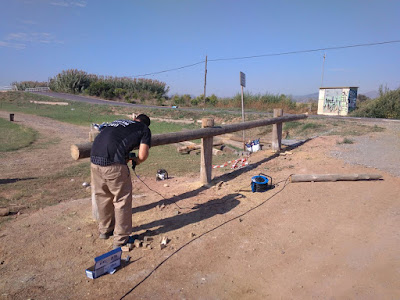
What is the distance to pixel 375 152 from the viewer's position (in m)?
8.06

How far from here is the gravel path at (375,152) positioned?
22.4 ft

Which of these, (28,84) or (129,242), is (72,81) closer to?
(28,84)

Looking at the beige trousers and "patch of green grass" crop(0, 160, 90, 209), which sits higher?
the beige trousers

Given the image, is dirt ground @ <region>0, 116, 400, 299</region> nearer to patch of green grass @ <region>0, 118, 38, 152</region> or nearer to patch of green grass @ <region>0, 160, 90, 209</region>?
patch of green grass @ <region>0, 160, 90, 209</region>

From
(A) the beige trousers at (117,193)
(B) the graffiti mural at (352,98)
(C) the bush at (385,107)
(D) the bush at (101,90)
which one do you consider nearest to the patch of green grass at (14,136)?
(A) the beige trousers at (117,193)

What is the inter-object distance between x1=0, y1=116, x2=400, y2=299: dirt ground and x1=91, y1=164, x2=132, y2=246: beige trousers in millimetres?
316

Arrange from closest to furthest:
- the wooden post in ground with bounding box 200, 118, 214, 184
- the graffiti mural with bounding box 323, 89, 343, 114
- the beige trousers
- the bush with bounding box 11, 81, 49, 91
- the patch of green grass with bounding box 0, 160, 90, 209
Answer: the beige trousers
the patch of green grass with bounding box 0, 160, 90, 209
the wooden post in ground with bounding box 200, 118, 214, 184
the graffiti mural with bounding box 323, 89, 343, 114
the bush with bounding box 11, 81, 49, 91

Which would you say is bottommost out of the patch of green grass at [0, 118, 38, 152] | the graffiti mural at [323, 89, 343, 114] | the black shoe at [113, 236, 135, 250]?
the black shoe at [113, 236, 135, 250]

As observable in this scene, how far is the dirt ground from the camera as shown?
2.96 m

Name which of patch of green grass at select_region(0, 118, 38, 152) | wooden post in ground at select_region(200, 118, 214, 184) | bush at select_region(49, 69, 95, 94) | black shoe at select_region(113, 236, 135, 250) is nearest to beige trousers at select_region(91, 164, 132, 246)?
black shoe at select_region(113, 236, 135, 250)

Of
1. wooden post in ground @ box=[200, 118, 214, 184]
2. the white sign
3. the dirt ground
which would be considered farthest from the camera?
the white sign

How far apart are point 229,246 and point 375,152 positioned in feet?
20.2

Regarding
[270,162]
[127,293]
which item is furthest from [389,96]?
[127,293]

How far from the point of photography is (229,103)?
3259 centimetres
